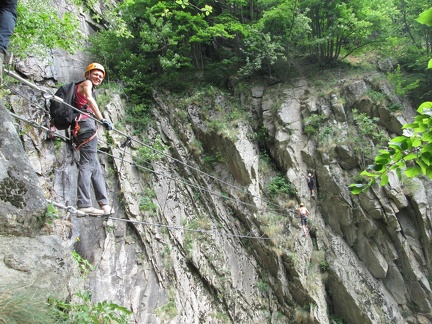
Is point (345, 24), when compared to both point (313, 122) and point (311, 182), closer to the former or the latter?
point (313, 122)

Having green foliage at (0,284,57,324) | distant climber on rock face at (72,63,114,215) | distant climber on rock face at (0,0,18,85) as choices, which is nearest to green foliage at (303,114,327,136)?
distant climber on rock face at (72,63,114,215)

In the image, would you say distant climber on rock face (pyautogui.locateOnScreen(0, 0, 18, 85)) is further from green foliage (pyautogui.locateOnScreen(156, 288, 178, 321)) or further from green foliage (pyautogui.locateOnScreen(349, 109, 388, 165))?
green foliage (pyautogui.locateOnScreen(349, 109, 388, 165))

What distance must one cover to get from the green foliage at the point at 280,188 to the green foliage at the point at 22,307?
8.99 metres

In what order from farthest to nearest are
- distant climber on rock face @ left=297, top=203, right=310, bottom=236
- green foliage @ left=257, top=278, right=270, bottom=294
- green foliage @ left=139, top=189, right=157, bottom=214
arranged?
distant climber on rock face @ left=297, top=203, right=310, bottom=236 < green foliage @ left=257, top=278, right=270, bottom=294 < green foliage @ left=139, top=189, right=157, bottom=214

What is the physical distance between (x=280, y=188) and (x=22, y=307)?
9437mm

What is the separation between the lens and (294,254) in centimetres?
959

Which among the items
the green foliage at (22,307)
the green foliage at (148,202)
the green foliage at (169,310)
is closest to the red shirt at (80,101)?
the green foliage at (22,307)

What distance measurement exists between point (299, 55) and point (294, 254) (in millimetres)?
9798

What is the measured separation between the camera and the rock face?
7559mm

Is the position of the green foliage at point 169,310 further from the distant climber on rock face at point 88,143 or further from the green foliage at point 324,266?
the green foliage at point 324,266

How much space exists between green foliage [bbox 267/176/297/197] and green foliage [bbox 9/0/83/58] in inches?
295

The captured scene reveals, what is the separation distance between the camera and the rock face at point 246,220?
7559 mm

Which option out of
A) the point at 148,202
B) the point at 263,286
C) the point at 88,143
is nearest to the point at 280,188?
the point at 263,286

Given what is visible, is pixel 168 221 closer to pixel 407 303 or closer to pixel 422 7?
pixel 407 303
